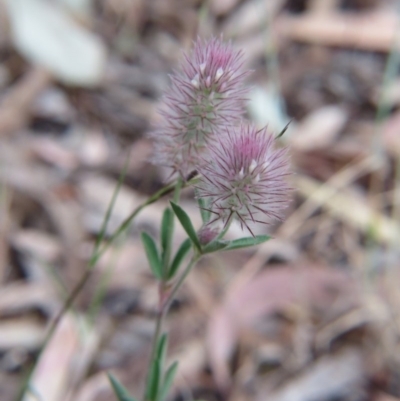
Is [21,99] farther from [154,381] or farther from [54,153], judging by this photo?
[154,381]

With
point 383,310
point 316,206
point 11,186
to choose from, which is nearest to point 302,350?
point 383,310

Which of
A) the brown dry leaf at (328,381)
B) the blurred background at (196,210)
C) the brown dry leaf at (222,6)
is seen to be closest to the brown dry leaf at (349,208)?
the blurred background at (196,210)

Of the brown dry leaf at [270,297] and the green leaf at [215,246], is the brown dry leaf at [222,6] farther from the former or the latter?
the green leaf at [215,246]

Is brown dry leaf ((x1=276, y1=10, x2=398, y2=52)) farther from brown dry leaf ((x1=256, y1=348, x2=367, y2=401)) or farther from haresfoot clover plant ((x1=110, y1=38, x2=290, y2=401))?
haresfoot clover plant ((x1=110, y1=38, x2=290, y2=401))

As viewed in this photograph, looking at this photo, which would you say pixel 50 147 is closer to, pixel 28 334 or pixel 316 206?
pixel 28 334

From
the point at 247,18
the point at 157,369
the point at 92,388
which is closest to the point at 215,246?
the point at 157,369

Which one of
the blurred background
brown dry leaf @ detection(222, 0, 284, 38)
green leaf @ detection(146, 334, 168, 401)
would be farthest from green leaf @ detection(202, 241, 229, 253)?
brown dry leaf @ detection(222, 0, 284, 38)
